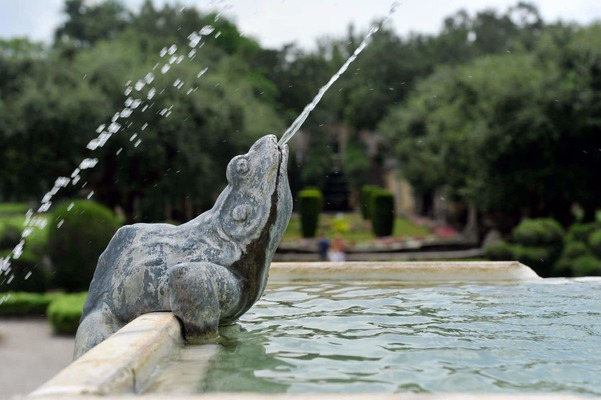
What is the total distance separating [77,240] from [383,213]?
1836cm

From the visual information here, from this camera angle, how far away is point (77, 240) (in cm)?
1655

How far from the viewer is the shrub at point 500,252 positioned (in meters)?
19.3

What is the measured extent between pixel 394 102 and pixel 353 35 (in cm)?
1301

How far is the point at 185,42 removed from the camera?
45.8 m

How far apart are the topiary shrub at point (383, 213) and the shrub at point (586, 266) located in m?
15.1

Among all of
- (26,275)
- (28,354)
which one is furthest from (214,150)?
(28,354)

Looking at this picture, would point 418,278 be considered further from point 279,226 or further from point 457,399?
point 457,399

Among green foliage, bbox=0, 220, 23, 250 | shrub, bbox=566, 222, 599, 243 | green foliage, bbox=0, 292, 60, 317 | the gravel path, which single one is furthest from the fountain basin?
green foliage, bbox=0, 220, 23, 250

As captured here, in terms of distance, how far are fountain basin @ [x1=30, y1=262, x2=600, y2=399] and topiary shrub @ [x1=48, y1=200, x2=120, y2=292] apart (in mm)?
10410

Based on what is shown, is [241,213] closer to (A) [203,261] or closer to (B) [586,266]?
(A) [203,261]

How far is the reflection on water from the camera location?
10.7 feet

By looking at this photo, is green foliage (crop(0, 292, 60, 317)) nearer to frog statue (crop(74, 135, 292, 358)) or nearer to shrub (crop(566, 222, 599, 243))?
shrub (crop(566, 222, 599, 243))

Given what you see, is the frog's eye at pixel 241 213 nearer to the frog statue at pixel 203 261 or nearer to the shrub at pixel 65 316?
the frog statue at pixel 203 261

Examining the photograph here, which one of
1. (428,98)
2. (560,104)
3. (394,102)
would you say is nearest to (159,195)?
(560,104)
